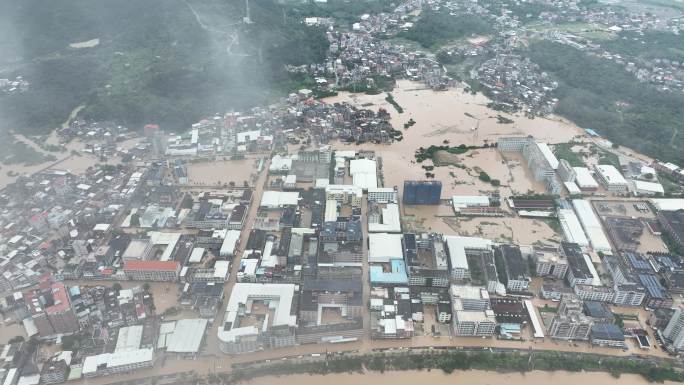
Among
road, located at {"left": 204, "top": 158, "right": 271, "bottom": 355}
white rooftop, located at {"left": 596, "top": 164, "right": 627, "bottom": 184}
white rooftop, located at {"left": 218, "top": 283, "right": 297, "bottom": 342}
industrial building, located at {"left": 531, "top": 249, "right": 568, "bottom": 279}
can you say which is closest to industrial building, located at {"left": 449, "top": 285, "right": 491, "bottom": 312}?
industrial building, located at {"left": 531, "top": 249, "right": 568, "bottom": 279}

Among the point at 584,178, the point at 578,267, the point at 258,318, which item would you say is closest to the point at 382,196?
the point at 258,318

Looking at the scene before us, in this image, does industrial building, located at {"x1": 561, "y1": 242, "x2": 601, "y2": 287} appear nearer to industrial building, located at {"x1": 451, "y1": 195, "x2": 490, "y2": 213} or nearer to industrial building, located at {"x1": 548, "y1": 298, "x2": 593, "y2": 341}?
industrial building, located at {"x1": 548, "y1": 298, "x2": 593, "y2": 341}

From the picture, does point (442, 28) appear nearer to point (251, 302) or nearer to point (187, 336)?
point (251, 302)

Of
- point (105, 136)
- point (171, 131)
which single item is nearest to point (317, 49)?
point (171, 131)

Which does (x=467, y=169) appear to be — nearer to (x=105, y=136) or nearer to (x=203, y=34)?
(x=105, y=136)

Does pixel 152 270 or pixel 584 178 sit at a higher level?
pixel 584 178

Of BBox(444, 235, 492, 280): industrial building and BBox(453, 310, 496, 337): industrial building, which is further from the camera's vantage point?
BBox(444, 235, 492, 280): industrial building

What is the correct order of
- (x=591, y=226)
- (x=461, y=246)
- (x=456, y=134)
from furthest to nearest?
(x=456, y=134), (x=591, y=226), (x=461, y=246)

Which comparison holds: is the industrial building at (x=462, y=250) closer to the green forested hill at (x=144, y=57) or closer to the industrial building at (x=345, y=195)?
the industrial building at (x=345, y=195)
